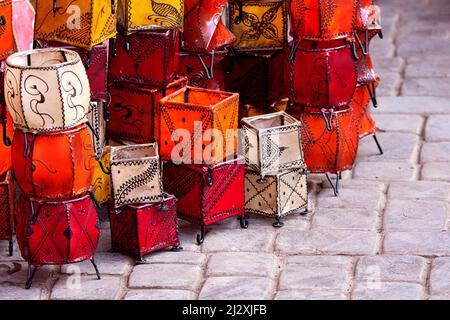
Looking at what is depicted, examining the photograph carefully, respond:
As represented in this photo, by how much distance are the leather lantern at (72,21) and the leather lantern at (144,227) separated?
2.59 ft

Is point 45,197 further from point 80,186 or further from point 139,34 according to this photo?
point 139,34

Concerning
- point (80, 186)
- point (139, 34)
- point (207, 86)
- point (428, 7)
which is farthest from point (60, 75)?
point (428, 7)

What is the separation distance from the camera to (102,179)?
5.68 metres

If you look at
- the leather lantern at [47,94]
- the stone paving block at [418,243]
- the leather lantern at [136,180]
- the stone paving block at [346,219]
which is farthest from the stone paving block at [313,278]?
the leather lantern at [47,94]

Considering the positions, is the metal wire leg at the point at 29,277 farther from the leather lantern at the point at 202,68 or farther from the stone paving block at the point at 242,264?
the leather lantern at the point at 202,68

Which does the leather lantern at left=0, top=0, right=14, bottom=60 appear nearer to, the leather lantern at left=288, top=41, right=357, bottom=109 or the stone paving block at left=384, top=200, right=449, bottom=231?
the leather lantern at left=288, top=41, right=357, bottom=109

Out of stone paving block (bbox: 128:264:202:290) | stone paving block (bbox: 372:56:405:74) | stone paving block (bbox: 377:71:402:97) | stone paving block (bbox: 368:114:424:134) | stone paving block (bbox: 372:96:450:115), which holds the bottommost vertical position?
stone paving block (bbox: 128:264:202:290)

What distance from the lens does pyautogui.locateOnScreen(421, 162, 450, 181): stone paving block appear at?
20.0ft

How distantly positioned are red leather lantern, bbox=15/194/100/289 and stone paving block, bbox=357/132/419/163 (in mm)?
1988

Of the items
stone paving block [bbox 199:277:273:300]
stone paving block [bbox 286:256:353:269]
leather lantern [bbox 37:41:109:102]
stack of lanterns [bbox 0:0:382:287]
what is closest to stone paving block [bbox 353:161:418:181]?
stack of lanterns [bbox 0:0:382:287]

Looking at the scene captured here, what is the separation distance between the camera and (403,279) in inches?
196

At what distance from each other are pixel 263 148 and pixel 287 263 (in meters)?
0.62

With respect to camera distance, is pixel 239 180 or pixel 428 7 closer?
pixel 239 180

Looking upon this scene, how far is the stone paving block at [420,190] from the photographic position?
19.2 feet
